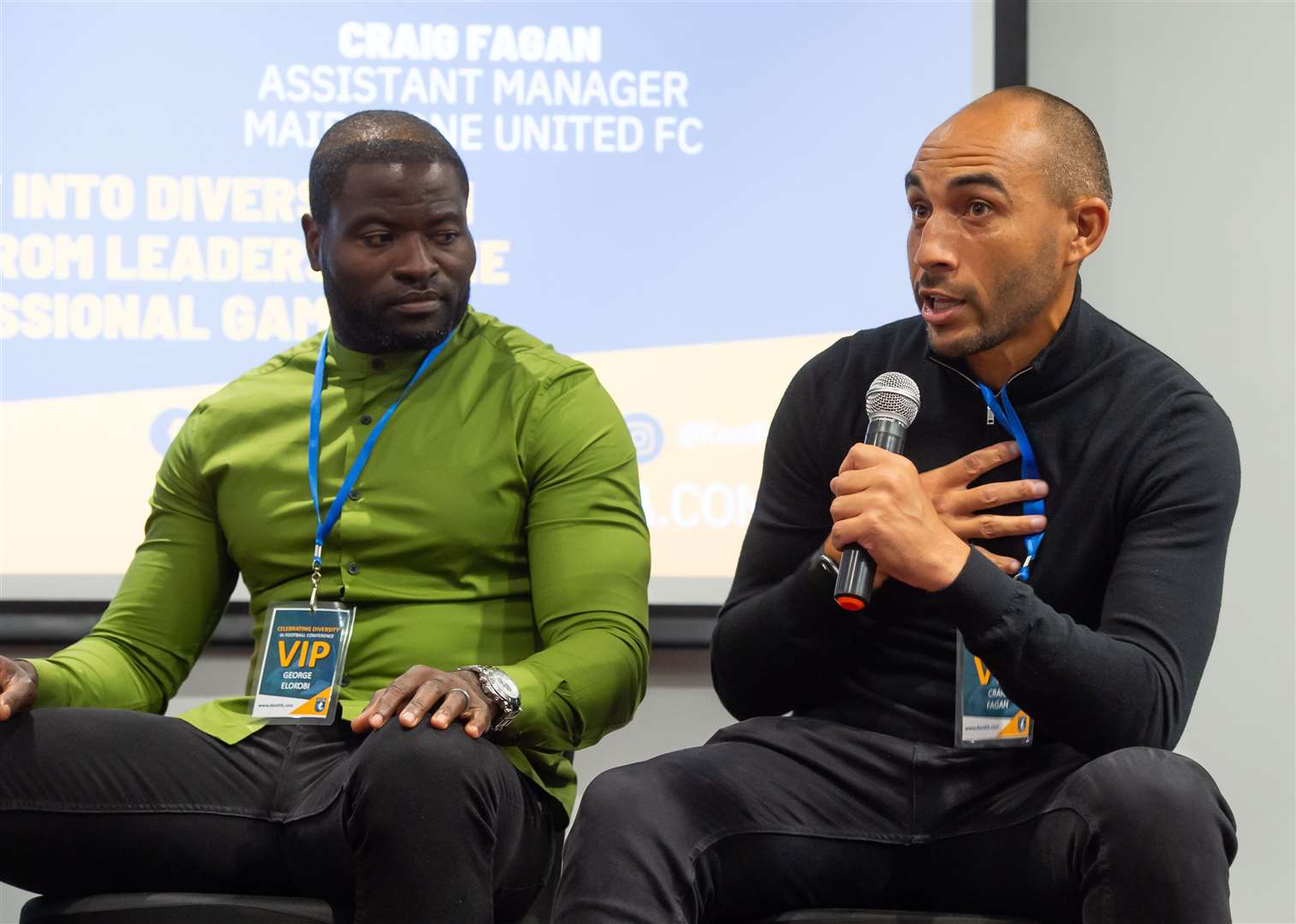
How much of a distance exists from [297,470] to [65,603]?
1.04m

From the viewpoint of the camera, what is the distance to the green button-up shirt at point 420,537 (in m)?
2.05

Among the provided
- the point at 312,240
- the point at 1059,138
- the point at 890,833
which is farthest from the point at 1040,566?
the point at 312,240

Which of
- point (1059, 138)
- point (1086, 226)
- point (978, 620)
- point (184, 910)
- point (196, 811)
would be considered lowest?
point (184, 910)

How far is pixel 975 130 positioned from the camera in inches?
74.5

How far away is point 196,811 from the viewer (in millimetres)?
1916

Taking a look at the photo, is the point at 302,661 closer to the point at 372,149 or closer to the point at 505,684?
the point at 505,684

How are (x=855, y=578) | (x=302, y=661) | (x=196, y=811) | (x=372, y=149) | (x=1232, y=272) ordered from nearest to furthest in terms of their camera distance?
(x=855, y=578) → (x=196, y=811) → (x=302, y=661) → (x=372, y=149) → (x=1232, y=272)

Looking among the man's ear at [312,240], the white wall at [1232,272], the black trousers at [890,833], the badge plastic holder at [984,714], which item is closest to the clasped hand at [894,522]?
the badge plastic holder at [984,714]

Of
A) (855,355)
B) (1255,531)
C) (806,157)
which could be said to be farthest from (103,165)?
(1255,531)

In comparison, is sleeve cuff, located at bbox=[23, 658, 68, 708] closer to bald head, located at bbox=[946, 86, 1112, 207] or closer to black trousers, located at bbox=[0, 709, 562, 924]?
black trousers, located at bbox=[0, 709, 562, 924]

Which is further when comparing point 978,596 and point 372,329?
point 372,329

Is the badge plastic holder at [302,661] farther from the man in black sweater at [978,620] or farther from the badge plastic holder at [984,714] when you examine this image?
the badge plastic holder at [984,714]

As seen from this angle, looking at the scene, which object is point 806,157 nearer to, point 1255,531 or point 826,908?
point 1255,531

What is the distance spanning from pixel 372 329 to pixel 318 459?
21 cm
